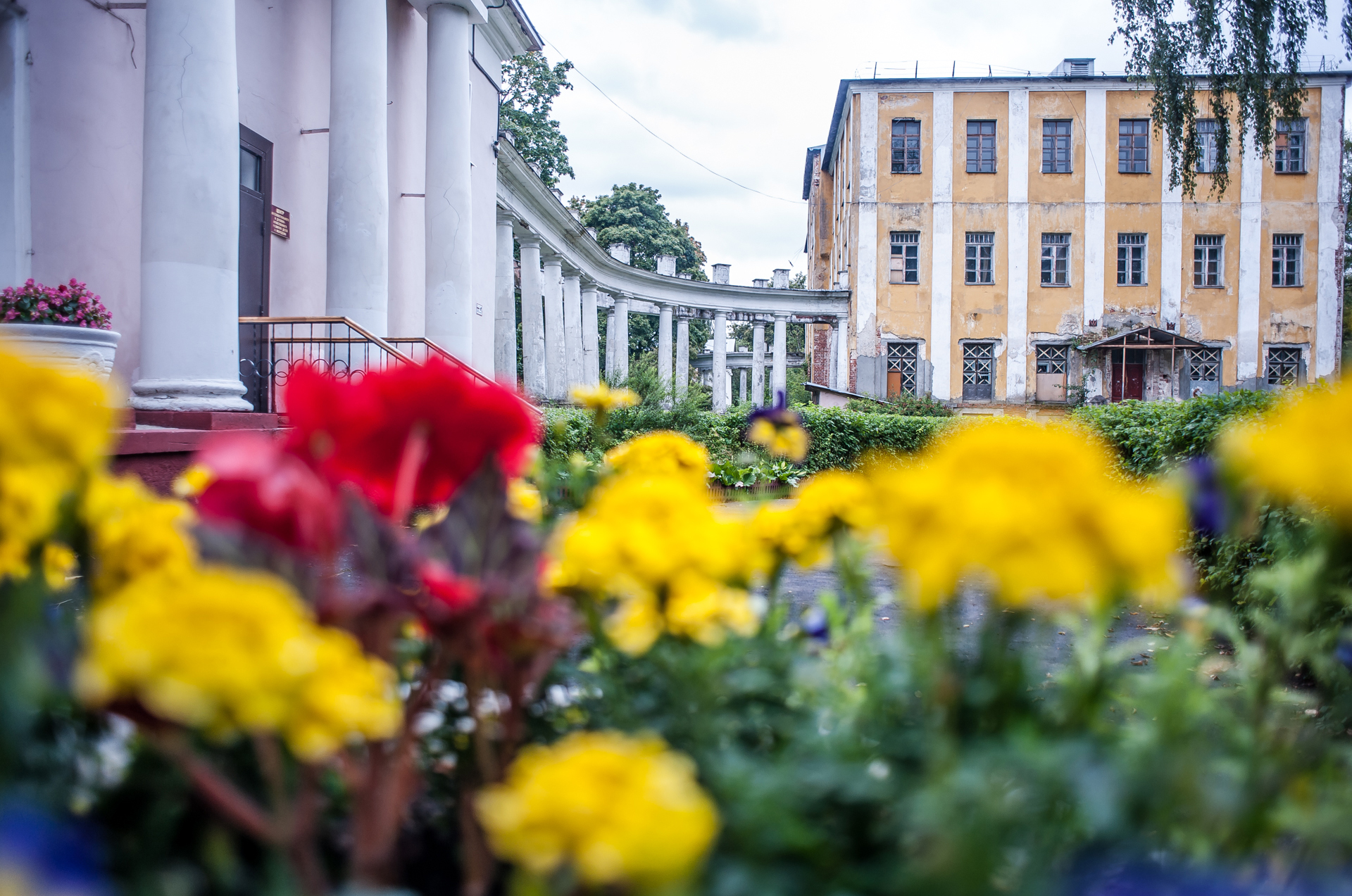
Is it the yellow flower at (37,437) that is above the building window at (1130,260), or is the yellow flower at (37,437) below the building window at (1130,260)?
below

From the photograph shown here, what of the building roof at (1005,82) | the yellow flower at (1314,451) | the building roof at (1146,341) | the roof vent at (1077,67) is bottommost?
the yellow flower at (1314,451)

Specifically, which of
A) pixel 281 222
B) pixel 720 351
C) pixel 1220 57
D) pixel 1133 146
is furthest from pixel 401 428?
pixel 1133 146

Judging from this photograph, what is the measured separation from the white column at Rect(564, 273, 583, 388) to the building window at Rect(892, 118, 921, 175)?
41.9ft

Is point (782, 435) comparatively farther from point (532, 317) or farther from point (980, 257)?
point (980, 257)

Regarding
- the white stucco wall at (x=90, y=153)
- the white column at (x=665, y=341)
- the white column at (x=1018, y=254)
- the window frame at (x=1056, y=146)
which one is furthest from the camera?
the window frame at (x=1056, y=146)

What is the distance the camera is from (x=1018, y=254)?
27562 millimetres

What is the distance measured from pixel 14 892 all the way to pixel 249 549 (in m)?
0.32

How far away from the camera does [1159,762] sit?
2.06ft

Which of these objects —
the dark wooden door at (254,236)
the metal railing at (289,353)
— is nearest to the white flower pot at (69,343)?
the metal railing at (289,353)

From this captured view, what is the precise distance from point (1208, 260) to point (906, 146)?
11.0 metres

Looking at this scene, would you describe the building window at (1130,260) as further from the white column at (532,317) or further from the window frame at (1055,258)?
the white column at (532,317)

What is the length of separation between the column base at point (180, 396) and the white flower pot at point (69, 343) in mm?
775

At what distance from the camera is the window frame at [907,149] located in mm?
27984

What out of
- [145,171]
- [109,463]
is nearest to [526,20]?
[145,171]
